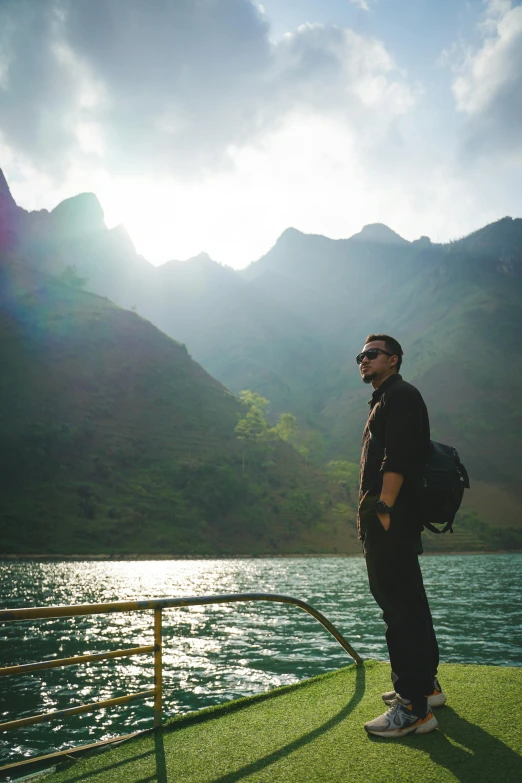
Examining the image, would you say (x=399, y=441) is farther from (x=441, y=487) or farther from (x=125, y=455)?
(x=125, y=455)

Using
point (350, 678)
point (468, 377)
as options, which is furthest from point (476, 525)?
point (350, 678)

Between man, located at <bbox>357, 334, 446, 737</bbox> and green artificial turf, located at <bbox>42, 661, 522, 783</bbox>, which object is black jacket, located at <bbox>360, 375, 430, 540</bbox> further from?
green artificial turf, located at <bbox>42, 661, 522, 783</bbox>

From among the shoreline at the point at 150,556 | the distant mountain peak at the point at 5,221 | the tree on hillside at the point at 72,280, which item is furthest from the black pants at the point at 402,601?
the distant mountain peak at the point at 5,221

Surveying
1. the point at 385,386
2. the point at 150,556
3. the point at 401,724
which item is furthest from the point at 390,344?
the point at 150,556

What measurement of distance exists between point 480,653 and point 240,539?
248ft

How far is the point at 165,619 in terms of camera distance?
22.1 meters

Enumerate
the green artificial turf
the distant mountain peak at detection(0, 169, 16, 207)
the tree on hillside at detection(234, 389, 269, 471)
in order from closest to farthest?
the green artificial turf < the tree on hillside at detection(234, 389, 269, 471) < the distant mountain peak at detection(0, 169, 16, 207)

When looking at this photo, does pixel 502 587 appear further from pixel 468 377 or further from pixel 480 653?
pixel 468 377

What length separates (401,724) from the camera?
142 inches

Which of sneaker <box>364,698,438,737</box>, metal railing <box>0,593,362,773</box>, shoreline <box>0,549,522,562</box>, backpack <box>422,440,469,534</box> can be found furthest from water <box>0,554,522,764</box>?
shoreline <box>0,549,522,562</box>

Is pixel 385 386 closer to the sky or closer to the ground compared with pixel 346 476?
closer to the ground

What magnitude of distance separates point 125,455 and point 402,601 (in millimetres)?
95790

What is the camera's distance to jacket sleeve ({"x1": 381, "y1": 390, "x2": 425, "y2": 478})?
3.72m

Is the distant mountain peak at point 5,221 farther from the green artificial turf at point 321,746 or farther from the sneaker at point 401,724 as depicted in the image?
the sneaker at point 401,724
